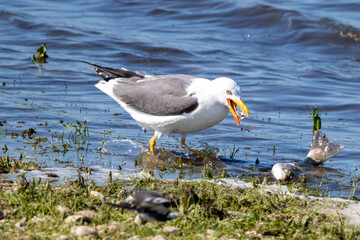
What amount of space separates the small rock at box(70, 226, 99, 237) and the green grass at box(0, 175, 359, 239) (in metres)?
0.04

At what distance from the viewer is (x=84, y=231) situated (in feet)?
13.3

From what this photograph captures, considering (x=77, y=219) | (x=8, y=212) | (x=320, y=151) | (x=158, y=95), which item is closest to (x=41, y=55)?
(x=158, y=95)

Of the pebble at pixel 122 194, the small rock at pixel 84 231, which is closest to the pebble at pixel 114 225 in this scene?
the small rock at pixel 84 231

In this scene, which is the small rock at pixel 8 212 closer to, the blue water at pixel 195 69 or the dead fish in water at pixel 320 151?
the blue water at pixel 195 69

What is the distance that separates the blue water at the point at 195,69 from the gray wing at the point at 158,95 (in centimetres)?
59

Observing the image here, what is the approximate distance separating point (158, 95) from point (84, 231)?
128 inches

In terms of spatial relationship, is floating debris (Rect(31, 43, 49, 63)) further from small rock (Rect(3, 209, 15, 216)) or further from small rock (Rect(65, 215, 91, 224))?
Result: small rock (Rect(65, 215, 91, 224))

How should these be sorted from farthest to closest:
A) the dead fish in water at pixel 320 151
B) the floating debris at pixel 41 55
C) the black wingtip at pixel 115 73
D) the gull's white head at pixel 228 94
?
the floating debris at pixel 41 55, the black wingtip at pixel 115 73, the dead fish in water at pixel 320 151, the gull's white head at pixel 228 94

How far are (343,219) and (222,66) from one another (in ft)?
27.6

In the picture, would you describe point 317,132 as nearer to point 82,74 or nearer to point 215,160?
point 215,160

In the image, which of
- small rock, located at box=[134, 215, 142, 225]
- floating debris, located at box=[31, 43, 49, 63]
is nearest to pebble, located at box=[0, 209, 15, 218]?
small rock, located at box=[134, 215, 142, 225]

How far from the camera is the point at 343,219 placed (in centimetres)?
492

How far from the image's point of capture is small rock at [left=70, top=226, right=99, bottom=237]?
4059mm

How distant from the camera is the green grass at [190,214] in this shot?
13.8 feet
